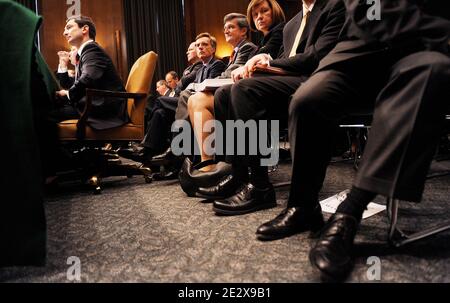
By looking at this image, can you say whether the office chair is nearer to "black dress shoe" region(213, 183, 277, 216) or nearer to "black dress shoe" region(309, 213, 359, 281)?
"black dress shoe" region(213, 183, 277, 216)

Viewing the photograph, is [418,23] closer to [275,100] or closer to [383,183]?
[383,183]

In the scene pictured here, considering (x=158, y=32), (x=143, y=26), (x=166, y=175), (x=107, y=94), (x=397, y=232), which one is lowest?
(x=166, y=175)

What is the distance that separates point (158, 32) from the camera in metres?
6.82

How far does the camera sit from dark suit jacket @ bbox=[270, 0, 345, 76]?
1.25 m

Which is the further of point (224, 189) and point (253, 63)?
point (224, 189)

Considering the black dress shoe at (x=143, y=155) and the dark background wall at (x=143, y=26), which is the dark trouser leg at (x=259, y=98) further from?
the dark background wall at (x=143, y=26)

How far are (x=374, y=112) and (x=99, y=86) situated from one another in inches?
72.4

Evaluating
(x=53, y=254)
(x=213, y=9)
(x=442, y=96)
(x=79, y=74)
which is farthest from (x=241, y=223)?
(x=213, y=9)

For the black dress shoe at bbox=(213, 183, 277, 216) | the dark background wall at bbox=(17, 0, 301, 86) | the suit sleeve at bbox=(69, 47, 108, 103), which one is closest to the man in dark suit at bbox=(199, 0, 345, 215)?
the black dress shoe at bbox=(213, 183, 277, 216)

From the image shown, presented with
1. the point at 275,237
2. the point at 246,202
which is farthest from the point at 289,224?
the point at 246,202

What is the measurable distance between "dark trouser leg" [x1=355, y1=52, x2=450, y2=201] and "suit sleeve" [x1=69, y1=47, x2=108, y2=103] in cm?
187

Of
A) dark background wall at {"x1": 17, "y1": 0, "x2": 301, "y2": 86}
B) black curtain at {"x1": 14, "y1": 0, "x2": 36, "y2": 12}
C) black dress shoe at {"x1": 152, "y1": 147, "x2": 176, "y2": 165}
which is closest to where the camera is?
black dress shoe at {"x1": 152, "y1": 147, "x2": 176, "y2": 165}

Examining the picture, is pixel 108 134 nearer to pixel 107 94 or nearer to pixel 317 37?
pixel 107 94

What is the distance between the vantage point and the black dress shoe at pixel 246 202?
137 cm
